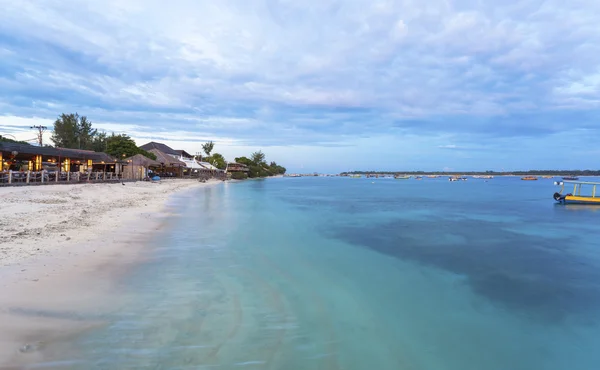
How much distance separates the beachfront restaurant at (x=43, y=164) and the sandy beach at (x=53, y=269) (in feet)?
29.8

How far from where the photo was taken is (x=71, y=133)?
157ft

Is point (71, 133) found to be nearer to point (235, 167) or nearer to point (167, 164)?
point (167, 164)

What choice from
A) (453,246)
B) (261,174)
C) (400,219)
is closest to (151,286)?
(453,246)

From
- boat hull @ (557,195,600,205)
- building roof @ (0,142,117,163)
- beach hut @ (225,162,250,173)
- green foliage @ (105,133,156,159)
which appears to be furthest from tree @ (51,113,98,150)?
boat hull @ (557,195,600,205)

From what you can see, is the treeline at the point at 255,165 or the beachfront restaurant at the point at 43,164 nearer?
the beachfront restaurant at the point at 43,164

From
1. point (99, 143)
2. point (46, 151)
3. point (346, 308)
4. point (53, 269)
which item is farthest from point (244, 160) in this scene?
Result: point (346, 308)

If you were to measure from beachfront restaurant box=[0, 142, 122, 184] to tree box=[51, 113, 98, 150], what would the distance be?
17.7 m

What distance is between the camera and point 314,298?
5758 mm

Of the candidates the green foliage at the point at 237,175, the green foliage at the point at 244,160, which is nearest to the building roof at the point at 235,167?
→ the green foliage at the point at 237,175

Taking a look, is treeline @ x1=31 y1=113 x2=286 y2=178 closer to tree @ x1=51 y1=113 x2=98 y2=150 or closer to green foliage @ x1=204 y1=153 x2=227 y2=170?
tree @ x1=51 y1=113 x2=98 y2=150

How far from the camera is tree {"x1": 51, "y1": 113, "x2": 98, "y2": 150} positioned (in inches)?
1876

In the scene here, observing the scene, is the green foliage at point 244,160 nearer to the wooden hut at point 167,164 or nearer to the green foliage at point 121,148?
the wooden hut at point 167,164

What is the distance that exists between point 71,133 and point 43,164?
24.4 metres

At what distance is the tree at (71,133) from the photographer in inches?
1876
